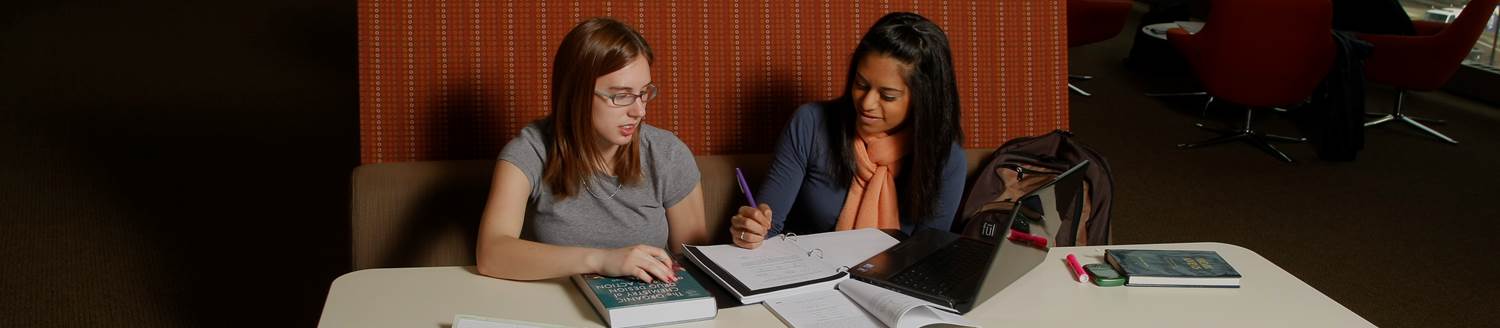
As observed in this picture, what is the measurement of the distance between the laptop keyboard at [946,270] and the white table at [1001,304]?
0.05m

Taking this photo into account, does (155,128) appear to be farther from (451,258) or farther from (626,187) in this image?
(626,187)

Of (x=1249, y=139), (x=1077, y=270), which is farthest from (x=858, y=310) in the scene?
(x=1249, y=139)

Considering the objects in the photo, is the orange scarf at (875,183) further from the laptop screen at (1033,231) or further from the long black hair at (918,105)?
the laptop screen at (1033,231)

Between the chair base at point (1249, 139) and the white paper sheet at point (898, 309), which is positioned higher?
the white paper sheet at point (898, 309)

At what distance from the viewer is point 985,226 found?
75.8 inches

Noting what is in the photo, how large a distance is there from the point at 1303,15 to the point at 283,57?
16.1 ft

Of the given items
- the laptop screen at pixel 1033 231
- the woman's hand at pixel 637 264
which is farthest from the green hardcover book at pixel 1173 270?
the woman's hand at pixel 637 264

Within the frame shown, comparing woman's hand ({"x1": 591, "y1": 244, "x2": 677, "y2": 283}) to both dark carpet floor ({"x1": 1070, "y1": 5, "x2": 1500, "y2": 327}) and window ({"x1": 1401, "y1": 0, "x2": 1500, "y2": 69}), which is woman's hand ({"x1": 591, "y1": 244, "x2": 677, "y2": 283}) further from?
window ({"x1": 1401, "y1": 0, "x2": 1500, "y2": 69})

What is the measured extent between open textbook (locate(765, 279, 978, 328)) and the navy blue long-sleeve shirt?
0.70 metres

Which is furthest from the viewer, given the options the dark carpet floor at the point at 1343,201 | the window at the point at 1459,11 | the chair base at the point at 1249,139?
the window at the point at 1459,11

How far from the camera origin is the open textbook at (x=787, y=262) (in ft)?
5.80

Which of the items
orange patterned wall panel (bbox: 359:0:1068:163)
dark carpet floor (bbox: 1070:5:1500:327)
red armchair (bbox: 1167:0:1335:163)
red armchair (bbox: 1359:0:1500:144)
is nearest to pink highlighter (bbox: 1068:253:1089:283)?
orange patterned wall panel (bbox: 359:0:1068:163)

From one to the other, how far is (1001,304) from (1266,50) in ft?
11.5

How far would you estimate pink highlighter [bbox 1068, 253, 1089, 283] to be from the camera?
1905mm
